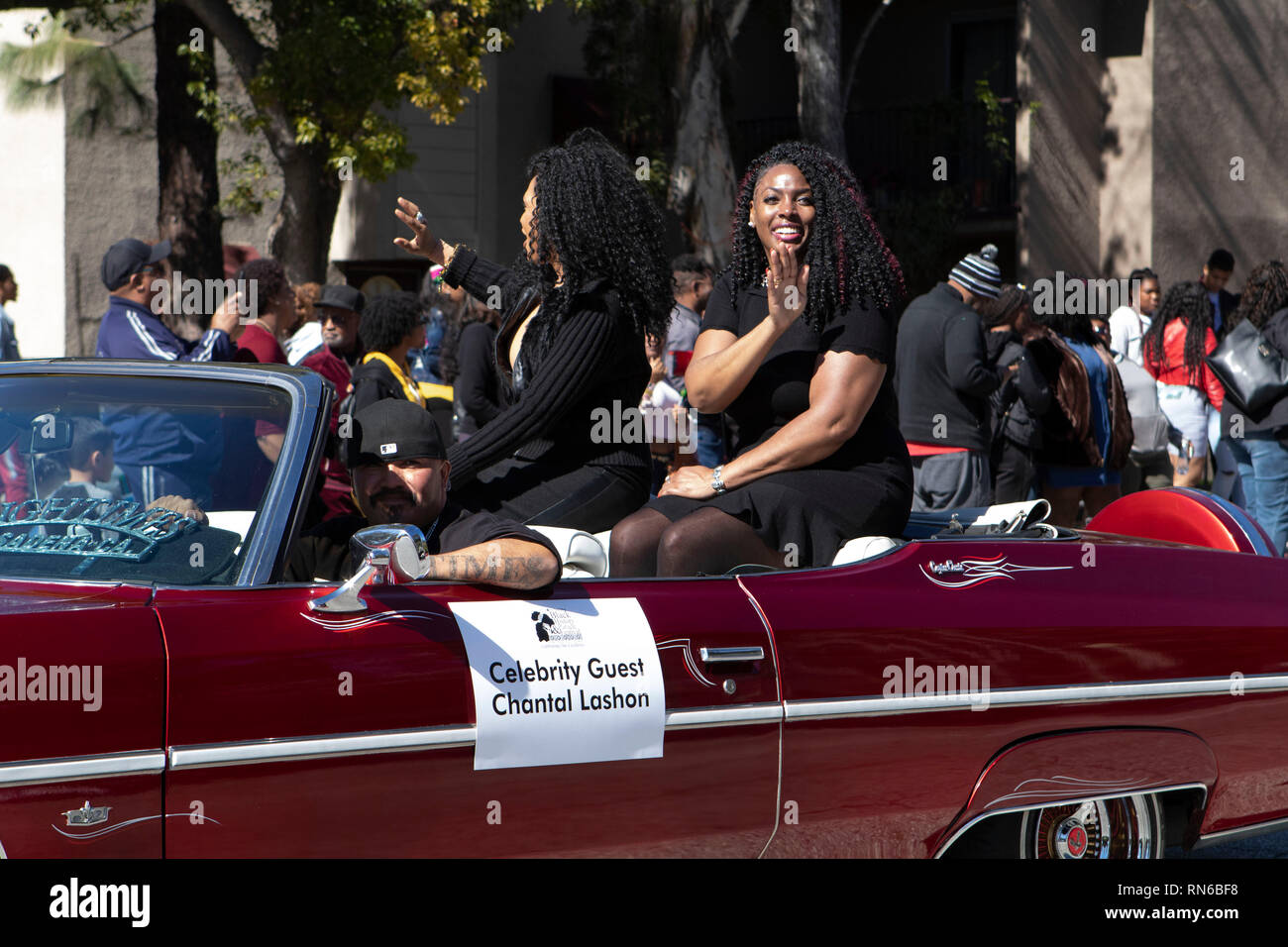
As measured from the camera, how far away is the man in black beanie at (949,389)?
6.98m

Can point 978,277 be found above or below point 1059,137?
below

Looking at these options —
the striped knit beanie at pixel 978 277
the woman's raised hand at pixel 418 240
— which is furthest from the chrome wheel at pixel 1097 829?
the striped knit beanie at pixel 978 277

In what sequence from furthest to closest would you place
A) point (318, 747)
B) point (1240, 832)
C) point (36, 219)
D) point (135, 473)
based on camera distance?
point (36, 219), point (1240, 832), point (135, 473), point (318, 747)

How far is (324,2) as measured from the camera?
12492 mm

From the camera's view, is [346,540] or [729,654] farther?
[346,540]

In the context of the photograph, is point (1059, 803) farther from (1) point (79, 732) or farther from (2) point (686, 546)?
(1) point (79, 732)

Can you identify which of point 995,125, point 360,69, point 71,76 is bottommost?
point 360,69

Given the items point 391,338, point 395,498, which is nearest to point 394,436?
point 395,498

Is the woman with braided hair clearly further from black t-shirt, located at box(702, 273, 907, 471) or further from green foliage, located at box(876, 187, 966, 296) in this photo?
green foliage, located at box(876, 187, 966, 296)

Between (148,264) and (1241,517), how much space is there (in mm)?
4676

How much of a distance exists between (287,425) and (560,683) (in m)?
0.73

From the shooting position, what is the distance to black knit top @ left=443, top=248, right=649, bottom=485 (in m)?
3.58

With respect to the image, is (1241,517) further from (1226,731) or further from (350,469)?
(350,469)

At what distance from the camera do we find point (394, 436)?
3166 millimetres
